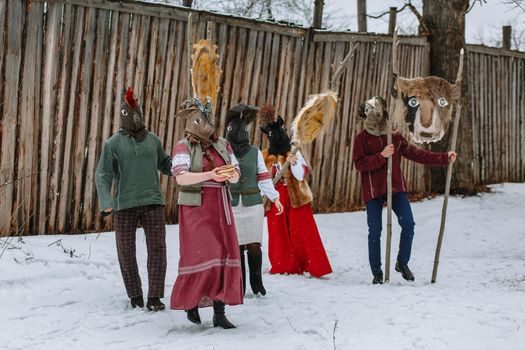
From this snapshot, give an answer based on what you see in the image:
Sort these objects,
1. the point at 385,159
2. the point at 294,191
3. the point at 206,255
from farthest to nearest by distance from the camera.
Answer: the point at 294,191, the point at 385,159, the point at 206,255

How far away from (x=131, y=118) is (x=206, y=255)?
128 cm

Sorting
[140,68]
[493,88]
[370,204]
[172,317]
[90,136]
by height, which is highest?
[493,88]

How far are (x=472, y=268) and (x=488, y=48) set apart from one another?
5.66 metres

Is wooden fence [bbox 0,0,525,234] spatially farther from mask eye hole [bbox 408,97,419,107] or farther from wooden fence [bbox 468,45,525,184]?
wooden fence [bbox 468,45,525,184]

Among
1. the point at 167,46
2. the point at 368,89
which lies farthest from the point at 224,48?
the point at 368,89

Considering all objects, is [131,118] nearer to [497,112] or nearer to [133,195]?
[133,195]

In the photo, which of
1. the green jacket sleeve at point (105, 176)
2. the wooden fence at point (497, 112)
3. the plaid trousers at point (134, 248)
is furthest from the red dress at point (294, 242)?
the wooden fence at point (497, 112)

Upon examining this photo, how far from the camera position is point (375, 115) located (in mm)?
6449

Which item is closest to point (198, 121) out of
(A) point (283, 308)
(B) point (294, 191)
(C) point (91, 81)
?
(A) point (283, 308)

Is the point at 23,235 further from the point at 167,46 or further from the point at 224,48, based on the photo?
the point at 224,48

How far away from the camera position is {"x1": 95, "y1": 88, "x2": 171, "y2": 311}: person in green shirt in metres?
5.33

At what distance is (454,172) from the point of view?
10555 mm

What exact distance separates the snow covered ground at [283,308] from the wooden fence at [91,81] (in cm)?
47

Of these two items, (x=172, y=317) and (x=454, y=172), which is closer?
(x=172, y=317)
